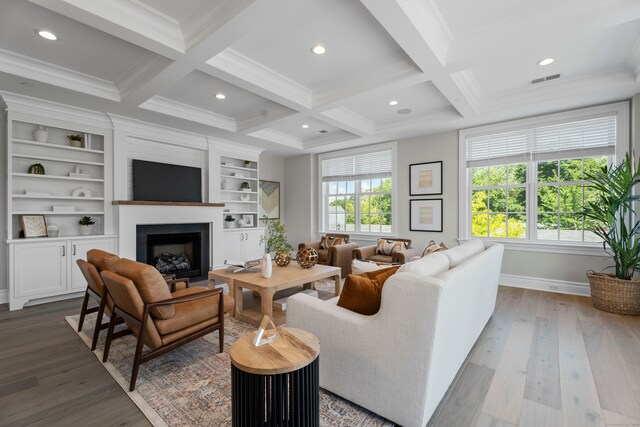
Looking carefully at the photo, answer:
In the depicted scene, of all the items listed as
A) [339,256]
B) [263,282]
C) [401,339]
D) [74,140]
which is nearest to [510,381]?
[401,339]

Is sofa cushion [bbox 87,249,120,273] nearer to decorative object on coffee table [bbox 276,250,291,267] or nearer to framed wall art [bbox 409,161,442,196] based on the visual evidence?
decorative object on coffee table [bbox 276,250,291,267]

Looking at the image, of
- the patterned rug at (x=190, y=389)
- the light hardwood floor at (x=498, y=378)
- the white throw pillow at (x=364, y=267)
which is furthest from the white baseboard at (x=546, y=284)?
the patterned rug at (x=190, y=389)

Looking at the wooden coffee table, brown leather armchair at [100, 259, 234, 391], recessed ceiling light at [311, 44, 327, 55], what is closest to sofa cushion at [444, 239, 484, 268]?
the wooden coffee table

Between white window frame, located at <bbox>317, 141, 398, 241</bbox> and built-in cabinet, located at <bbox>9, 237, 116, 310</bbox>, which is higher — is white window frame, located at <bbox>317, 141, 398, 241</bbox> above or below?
above

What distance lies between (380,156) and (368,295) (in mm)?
4980

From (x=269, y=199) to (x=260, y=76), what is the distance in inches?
165

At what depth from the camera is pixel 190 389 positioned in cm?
204

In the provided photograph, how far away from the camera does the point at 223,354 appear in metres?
2.53

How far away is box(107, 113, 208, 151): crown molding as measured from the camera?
15.4 feet

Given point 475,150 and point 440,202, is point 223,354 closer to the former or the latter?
point 440,202

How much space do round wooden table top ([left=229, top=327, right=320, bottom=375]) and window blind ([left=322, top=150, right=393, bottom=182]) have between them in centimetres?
514

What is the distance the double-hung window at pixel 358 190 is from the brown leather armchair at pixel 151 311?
15.1 ft

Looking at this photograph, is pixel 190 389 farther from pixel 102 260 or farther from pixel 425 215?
pixel 425 215

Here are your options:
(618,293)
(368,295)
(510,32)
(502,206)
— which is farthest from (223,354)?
(502,206)
